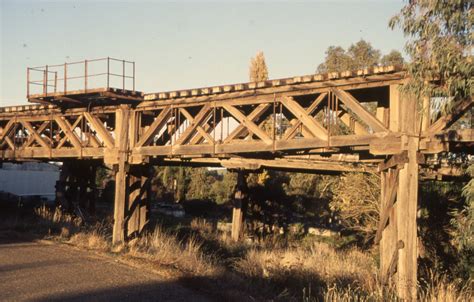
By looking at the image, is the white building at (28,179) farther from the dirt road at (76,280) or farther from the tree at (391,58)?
the dirt road at (76,280)

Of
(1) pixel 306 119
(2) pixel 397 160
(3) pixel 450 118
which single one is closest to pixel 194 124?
(1) pixel 306 119

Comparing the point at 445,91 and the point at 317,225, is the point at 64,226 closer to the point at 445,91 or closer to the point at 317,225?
the point at 445,91

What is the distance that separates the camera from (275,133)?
12.5 m

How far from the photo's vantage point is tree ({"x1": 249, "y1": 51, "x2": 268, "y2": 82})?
45500mm

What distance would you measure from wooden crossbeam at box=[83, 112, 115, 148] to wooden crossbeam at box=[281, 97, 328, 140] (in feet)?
20.4

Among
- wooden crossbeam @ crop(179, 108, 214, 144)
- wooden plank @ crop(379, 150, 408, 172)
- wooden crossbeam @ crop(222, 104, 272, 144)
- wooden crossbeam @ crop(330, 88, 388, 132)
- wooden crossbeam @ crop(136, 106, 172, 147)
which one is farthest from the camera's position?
wooden crossbeam @ crop(136, 106, 172, 147)

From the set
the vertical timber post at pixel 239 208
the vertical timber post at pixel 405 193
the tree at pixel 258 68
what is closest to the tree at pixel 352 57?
the tree at pixel 258 68

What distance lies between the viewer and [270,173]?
34.0 meters

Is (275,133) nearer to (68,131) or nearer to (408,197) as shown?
(408,197)

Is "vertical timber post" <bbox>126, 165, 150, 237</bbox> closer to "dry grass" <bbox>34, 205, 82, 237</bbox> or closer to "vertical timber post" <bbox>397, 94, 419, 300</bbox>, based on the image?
"dry grass" <bbox>34, 205, 82, 237</bbox>

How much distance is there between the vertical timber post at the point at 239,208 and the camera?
75.5 ft

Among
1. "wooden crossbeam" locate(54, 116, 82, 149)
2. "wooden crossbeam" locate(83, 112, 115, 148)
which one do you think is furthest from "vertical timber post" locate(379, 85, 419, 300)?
"wooden crossbeam" locate(54, 116, 82, 149)

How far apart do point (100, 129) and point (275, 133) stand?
20.6ft

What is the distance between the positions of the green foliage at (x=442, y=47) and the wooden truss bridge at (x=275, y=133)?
0.79 meters
